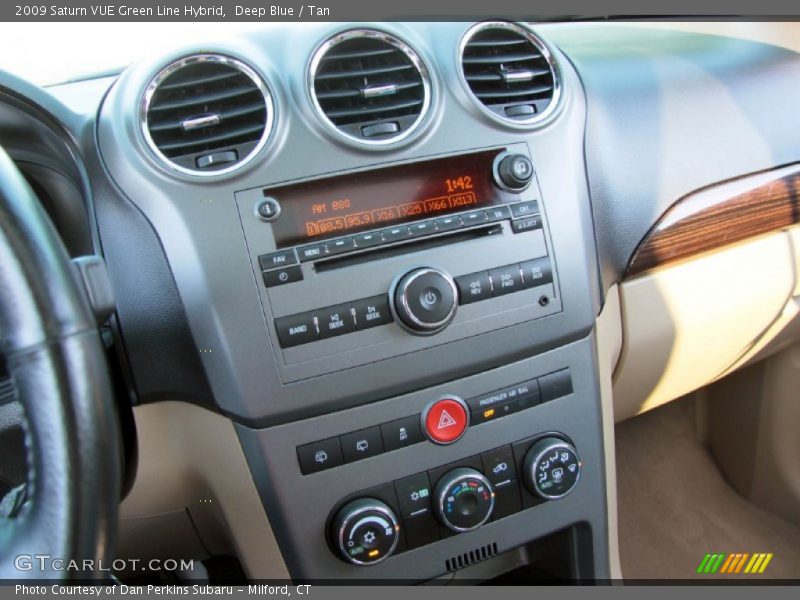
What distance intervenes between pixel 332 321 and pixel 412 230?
17cm

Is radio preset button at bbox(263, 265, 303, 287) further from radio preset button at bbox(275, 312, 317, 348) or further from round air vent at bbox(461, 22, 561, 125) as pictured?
round air vent at bbox(461, 22, 561, 125)

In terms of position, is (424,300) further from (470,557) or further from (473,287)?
(470,557)

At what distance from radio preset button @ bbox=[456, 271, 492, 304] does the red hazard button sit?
0.49 ft

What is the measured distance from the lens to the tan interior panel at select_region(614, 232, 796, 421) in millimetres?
1275

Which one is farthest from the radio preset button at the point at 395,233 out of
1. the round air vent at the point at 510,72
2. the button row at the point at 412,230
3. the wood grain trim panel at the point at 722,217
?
the wood grain trim panel at the point at 722,217

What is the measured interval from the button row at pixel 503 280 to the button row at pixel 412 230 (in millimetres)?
72

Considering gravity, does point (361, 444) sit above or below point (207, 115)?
below

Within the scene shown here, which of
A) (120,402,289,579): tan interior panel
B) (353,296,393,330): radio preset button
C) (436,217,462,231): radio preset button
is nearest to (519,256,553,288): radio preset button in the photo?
(436,217,462,231): radio preset button

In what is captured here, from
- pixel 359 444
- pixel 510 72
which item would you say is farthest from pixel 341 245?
pixel 510 72

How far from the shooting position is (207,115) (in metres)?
0.95

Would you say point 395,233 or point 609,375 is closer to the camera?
point 395,233

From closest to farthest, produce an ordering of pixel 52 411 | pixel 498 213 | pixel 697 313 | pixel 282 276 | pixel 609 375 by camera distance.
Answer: pixel 52 411 < pixel 282 276 < pixel 498 213 < pixel 609 375 < pixel 697 313

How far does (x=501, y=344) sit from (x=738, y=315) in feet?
1.92

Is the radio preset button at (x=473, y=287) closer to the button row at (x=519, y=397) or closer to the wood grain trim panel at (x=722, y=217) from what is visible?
the button row at (x=519, y=397)
